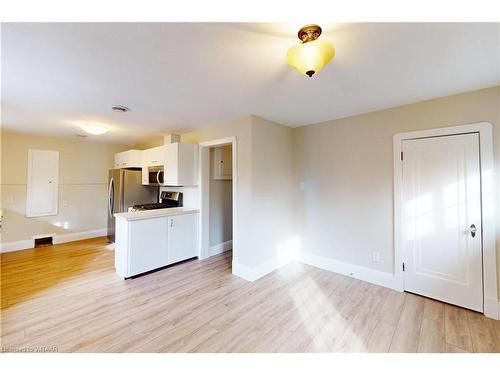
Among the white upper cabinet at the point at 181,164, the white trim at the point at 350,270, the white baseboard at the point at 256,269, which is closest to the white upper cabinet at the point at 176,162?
the white upper cabinet at the point at 181,164

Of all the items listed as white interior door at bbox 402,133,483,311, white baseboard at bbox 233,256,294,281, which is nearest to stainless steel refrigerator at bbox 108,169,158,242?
white baseboard at bbox 233,256,294,281

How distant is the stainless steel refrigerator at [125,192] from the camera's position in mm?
4371

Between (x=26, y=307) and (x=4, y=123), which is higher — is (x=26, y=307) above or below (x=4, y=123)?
below

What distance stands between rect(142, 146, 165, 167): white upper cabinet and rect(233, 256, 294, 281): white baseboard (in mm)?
2292

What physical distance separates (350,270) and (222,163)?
9.13 feet

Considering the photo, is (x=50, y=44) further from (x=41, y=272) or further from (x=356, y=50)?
(x=41, y=272)

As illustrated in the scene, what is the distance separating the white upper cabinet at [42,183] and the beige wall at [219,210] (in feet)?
11.7

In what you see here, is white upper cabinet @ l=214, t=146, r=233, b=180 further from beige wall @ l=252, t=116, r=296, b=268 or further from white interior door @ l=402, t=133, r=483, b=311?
white interior door @ l=402, t=133, r=483, b=311

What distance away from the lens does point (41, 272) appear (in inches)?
121

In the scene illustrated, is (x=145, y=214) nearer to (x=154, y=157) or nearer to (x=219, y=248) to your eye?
(x=154, y=157)

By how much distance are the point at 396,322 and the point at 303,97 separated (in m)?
2.49

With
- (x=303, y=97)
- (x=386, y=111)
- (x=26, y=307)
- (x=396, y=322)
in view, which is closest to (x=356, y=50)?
(x=303, y=97)

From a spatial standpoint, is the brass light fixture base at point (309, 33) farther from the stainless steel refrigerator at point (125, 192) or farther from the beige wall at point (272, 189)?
the stainless steel refrigerator at point (125, 192)
